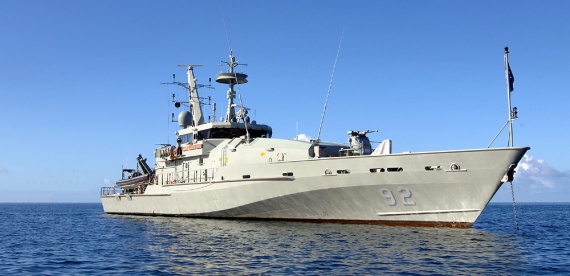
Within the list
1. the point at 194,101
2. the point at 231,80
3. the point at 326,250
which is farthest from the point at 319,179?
the point at 194,101

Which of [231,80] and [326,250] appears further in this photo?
[231,80]

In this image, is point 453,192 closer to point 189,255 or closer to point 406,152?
point 406,152

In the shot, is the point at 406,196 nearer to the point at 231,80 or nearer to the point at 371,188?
the point at 371,188

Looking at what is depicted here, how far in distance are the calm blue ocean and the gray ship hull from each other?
2.71 feet

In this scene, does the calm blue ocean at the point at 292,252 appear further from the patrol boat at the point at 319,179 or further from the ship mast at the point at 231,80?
the ship mast at the point at 231,80

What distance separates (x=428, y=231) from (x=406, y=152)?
11.2ft

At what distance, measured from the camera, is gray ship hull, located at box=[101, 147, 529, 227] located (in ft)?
70.9

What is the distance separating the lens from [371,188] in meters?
23.2

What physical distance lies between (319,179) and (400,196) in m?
3.79

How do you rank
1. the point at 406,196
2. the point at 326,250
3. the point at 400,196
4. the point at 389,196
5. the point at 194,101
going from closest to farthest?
the point at 326,250
the point at 406,196
the point at 400,196
the point at 389,196
the point at 194,101

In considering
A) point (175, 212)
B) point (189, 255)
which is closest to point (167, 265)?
point (189, 255)

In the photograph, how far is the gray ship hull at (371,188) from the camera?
21.6 meters

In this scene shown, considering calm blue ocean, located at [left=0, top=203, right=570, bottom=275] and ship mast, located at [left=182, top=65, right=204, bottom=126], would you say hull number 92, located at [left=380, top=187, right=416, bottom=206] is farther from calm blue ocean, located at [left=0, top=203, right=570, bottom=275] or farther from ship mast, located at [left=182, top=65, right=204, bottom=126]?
ship mast, located at [left=182, top=65, right=204, bottom=126]

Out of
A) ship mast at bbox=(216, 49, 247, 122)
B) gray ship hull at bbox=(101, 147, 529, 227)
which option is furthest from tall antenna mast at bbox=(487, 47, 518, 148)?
ship mast at bbox=(216, 49, 247, 122)
